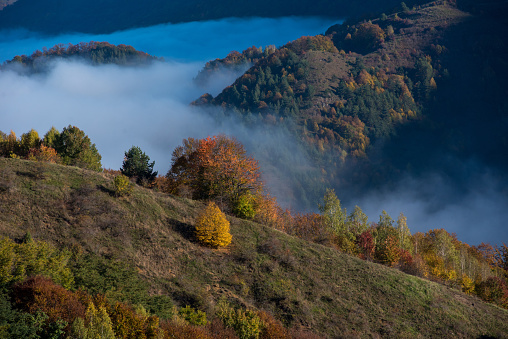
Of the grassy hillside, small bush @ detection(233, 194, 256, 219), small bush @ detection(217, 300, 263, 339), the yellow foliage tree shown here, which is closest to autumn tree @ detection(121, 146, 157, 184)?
the grassy hillside

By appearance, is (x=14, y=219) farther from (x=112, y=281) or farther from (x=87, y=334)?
(x=87, y=334)

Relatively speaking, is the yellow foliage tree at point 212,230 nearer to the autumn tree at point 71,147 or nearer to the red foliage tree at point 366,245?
the autumn tree at point 71,147

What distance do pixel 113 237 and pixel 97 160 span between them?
42843mm

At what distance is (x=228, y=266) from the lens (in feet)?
146

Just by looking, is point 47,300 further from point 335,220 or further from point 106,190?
point 335,220

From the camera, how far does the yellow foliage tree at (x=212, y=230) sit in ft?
153

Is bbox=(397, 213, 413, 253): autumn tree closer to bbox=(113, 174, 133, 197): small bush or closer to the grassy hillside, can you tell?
the grassy hillside

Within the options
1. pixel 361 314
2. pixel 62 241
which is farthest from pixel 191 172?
pixel 361 314

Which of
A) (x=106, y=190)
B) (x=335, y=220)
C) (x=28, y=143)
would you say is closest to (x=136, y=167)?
(x=106, y=190)

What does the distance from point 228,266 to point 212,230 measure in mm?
4470

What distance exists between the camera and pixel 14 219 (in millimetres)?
38656

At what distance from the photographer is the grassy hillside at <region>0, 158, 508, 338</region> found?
129 ft

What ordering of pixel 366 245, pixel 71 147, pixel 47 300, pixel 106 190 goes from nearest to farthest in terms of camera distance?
pixel 47 300 → pixel 106 190 → pixel 71 147 → pixel 366 245

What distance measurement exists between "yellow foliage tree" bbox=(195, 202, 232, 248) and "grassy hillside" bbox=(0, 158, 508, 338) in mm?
1011
